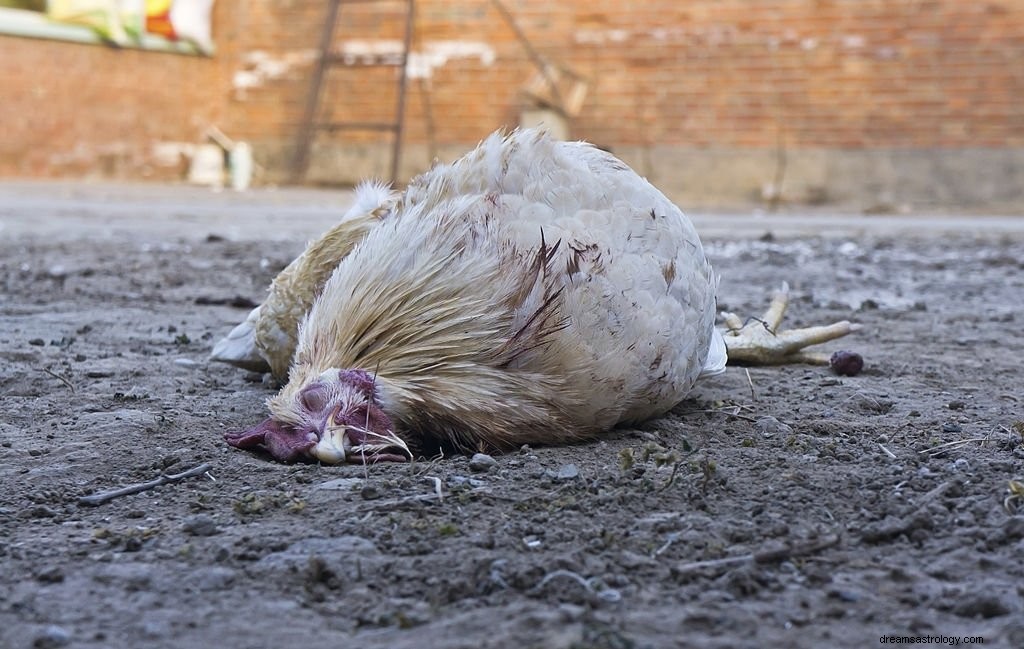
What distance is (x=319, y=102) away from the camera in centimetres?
1641

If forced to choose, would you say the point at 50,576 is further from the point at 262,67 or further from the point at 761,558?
the point at 262,67

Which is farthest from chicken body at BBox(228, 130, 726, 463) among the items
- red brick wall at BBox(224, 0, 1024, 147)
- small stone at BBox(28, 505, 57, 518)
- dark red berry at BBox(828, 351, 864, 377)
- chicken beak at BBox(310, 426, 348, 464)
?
red brick wall at BBox(224, 0, 1024, 147)

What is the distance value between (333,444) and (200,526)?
1.22ft

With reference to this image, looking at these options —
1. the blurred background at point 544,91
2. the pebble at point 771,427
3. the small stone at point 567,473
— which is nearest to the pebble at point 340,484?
the small stone at point 567,473

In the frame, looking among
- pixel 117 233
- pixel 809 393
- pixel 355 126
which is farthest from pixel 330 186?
pixel 809 393

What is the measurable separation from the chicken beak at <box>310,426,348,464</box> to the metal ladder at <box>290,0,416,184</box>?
13.3m

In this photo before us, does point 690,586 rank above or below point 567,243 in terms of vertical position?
below

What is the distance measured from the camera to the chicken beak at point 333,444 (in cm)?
241

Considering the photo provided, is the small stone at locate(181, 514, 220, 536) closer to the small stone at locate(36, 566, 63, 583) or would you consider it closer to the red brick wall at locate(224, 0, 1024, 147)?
the small stone at locate(36, 566, 63, 583)

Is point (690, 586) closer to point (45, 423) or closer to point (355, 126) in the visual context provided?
point (45, 423)

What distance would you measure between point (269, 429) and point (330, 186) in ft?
46.7

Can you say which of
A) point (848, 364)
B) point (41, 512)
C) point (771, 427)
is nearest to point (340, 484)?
point (41, 512)

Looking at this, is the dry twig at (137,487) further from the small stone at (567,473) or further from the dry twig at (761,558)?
the dry twig at (761,558)

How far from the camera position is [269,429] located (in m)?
2.55
